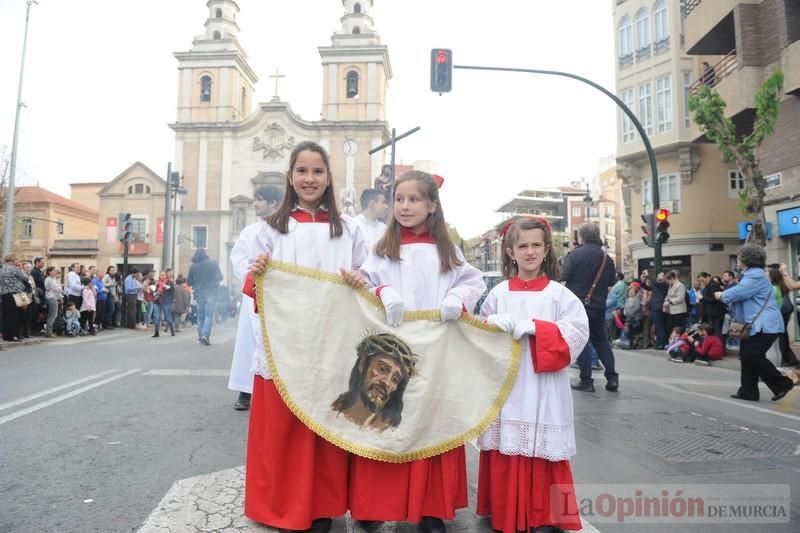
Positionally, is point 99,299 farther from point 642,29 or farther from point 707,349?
point 642,29

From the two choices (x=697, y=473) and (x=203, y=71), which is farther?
(x=203, y=71)

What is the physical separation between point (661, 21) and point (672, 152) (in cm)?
609

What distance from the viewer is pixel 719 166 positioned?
2480 centimetres

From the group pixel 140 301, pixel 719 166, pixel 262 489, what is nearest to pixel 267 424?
pixel 262 489

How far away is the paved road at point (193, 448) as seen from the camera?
3010mm

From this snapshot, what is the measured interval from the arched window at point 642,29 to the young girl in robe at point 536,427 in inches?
1110

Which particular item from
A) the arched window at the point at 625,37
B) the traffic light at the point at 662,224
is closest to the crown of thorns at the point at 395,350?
the traffic light at the point at 662,224

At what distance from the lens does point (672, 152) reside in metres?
25.7

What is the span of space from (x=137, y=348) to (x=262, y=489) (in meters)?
10.2

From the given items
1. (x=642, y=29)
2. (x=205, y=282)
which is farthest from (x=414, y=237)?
(x=642, y=29)

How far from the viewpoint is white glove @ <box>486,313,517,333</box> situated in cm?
292

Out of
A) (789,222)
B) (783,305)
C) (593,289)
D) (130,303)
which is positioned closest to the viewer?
(593,289)

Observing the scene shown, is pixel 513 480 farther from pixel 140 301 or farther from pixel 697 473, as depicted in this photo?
pixel 140 301

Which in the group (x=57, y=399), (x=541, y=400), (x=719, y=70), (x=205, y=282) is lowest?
(x=57, y=399)
